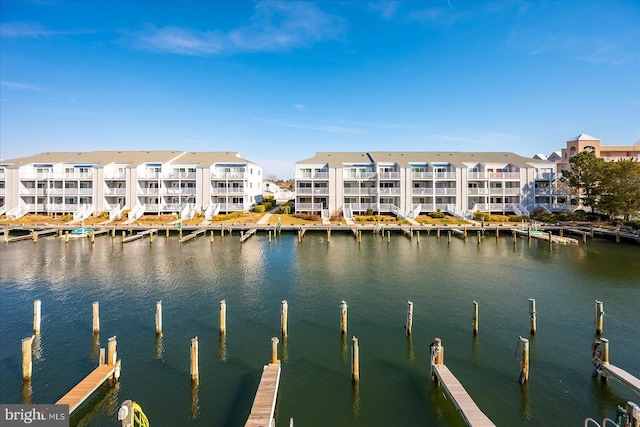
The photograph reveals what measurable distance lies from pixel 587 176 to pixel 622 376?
51601mm

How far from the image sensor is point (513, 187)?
59156 millimetres

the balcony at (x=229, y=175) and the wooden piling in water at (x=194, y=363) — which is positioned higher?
the balcony at (x=229, y=175)

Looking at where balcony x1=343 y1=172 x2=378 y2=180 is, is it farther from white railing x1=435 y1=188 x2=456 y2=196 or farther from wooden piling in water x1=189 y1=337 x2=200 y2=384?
wooden piling in water x1=189 y1=337 x2=200 y2=384

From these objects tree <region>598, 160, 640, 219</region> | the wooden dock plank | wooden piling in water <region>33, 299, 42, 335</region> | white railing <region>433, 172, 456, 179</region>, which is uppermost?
white railing <region>433, 172, 456, 179</region>

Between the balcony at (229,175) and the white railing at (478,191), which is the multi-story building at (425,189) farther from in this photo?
the balcony at (229,175)

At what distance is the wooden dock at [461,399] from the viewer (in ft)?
34.4

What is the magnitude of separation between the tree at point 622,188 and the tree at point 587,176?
1.23 meters

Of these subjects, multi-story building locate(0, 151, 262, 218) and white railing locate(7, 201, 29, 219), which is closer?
white railing locate(7, 201, 29, 219)

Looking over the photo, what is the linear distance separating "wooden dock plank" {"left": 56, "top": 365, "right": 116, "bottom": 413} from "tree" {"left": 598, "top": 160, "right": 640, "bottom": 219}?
61154 millimetres

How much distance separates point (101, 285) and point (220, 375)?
16504 mm

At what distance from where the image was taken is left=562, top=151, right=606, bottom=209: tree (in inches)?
2009

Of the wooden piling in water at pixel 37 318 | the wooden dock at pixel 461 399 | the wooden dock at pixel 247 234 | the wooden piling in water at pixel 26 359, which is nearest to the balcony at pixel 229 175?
the wooden dock at pixel 247 234

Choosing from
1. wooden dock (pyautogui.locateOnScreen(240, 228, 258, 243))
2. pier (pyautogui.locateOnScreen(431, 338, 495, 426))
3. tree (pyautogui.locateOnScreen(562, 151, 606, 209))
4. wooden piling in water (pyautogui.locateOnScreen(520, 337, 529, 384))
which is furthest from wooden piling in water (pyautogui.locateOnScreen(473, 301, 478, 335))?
tree (pyautogui.locateOnScreen(562, 151, 606, 209))

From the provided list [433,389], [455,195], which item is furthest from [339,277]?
[455,195]
